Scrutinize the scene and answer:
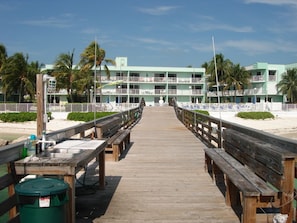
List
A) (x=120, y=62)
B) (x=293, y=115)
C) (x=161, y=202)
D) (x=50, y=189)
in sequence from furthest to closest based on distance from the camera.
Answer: (x=120, y=62) → (x=293, y=115) → (x=161, y=202) → (x=50, y=189)

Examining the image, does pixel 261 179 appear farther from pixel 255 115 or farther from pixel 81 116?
pixel 255 115

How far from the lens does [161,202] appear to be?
18.4ft

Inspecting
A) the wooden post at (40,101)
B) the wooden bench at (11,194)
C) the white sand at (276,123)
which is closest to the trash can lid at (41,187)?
the wooden bench at (11,194)

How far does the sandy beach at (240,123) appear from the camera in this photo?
3474cm

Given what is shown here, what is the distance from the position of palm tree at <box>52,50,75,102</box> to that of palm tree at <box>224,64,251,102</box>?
1027 inches

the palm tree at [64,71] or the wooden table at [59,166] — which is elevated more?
the palm tree at [64,71]

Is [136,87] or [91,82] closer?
[91,82]

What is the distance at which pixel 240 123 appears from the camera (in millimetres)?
41625

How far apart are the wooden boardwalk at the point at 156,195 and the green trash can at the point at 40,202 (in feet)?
4.55

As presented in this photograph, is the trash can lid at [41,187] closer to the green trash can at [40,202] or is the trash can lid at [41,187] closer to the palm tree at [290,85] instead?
the green trash can at [40,202]

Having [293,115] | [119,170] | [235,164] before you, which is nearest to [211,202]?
[235,164]

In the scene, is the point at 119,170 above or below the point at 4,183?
below

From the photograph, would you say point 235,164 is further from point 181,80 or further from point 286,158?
point 181,80

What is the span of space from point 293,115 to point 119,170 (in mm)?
44299
